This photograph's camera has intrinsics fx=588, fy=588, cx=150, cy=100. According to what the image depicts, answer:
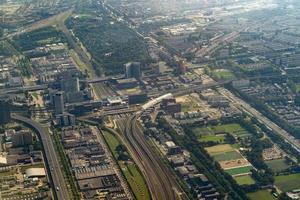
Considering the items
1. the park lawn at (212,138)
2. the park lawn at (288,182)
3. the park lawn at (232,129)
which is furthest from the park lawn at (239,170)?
the park lawn at (232,129)

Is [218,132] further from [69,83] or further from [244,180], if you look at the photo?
[69,83]

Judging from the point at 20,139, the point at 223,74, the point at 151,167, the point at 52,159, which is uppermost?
the point at 20,139

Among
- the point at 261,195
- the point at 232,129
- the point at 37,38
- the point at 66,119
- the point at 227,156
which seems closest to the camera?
the point at 261,195

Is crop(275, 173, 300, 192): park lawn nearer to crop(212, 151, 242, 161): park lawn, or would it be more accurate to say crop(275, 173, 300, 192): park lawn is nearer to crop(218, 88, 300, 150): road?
crop(212, 151, 242, 161): park lawn

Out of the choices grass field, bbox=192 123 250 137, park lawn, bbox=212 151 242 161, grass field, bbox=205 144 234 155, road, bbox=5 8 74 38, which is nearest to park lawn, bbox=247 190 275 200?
park lawn, bbox=212 151 242 161

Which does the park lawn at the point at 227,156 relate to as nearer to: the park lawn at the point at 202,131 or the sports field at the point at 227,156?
the sports field at the point at 227,156

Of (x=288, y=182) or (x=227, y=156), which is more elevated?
(x=227, y=156)

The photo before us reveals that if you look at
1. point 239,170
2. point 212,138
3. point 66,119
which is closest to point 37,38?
point 66,119
